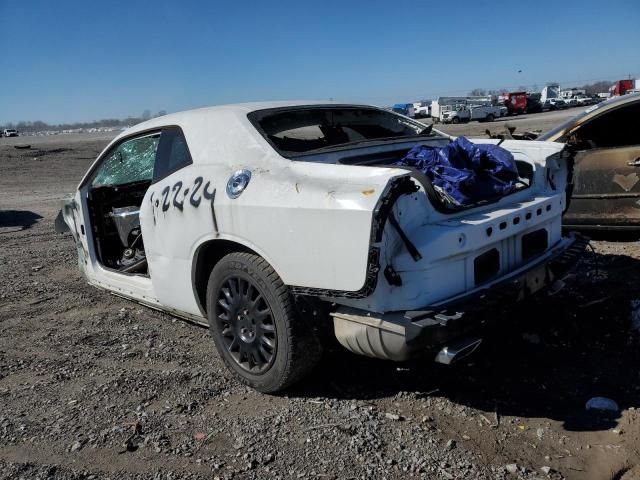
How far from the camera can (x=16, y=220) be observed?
1047 centimetres

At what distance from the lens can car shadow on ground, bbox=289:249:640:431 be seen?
126 inches

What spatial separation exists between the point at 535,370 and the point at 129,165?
13.2 ft

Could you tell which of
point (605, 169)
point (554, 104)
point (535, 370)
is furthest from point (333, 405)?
point (554, 104)

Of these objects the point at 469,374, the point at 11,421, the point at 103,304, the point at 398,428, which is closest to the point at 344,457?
the point at 398,428

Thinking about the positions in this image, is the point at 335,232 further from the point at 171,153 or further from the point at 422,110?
the point at 422,110

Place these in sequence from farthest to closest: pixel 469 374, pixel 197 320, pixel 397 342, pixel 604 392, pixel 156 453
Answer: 1. pixel 197 320
2. pixel 469 374
3. pixel 604 392
4. pixel 156 453
5. pixel 397 342

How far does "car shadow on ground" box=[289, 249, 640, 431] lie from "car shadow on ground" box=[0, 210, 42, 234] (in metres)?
7.80

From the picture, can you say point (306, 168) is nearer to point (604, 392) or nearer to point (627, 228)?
point (604, 392)

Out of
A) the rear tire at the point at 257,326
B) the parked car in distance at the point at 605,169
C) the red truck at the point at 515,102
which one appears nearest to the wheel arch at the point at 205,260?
the rear tire at the point at 257,326

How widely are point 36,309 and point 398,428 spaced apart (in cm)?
381

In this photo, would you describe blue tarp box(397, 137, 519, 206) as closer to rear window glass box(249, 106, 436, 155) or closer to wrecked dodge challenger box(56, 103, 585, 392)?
wrecked dodge challenger box(56, 103, 585, 392)

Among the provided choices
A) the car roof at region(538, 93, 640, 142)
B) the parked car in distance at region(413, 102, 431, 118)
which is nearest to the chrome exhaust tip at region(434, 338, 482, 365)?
the car roof at region(538, 93, 640, 142)

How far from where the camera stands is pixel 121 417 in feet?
→ 10.8

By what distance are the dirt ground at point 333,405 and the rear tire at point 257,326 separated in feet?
0.58
